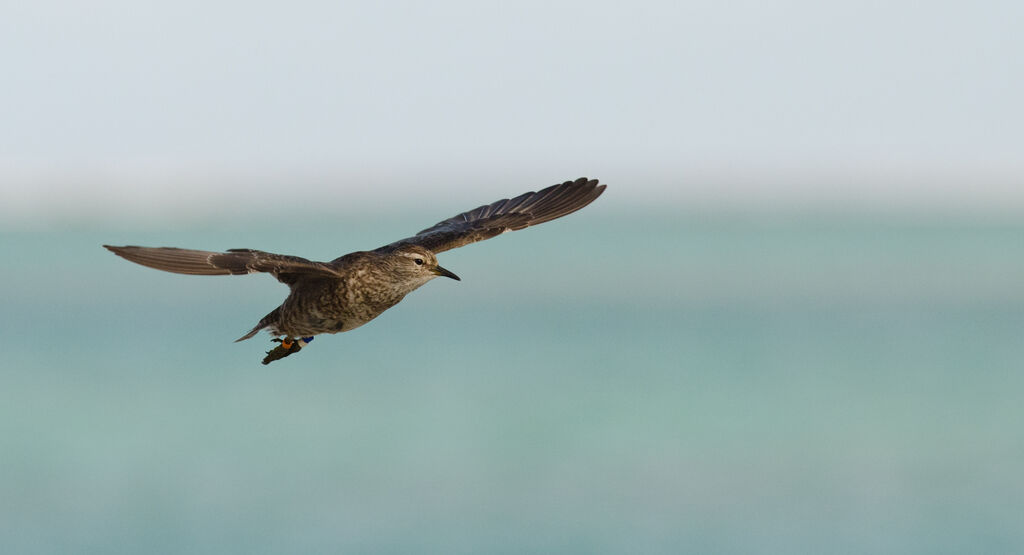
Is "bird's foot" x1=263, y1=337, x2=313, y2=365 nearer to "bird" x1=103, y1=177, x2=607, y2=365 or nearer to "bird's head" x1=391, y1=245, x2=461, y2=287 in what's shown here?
"bird" x1=103, y1=177, x2=607, y2=365

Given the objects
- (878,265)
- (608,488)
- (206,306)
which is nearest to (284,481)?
(608,488)

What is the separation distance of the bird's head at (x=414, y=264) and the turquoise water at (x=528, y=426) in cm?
3808

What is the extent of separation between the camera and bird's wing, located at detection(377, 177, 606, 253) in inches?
512

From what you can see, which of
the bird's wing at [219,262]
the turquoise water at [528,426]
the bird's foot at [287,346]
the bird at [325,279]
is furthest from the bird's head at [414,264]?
the turquoise water at [528,426]

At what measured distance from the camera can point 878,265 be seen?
427 ft

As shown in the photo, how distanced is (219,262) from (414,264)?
1.88 meters

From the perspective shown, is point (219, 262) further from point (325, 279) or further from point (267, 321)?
point (267, 321)

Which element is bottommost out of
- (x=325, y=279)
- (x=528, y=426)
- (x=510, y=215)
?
(x=528, y=426)

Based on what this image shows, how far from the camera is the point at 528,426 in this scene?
6469cm

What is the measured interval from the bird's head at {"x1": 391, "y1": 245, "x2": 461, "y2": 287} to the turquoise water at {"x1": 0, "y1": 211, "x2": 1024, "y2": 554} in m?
38.1

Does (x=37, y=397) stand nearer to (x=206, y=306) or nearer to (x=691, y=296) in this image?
(x=206, y=306)

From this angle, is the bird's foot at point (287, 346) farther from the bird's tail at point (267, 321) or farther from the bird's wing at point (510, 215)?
the bird's wing at point (510, 215)

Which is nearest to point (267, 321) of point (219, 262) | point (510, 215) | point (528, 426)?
point (219, 262)

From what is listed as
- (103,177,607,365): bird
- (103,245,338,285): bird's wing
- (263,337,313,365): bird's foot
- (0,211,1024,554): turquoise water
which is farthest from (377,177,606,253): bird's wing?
(0,211,1024,554): turquoise water
